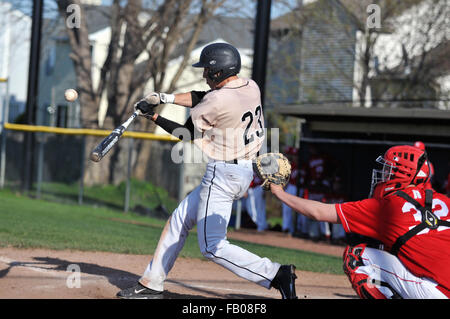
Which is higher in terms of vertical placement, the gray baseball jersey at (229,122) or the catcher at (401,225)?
the gray baseball jersey at (229,122)

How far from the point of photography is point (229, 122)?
4.83 metres

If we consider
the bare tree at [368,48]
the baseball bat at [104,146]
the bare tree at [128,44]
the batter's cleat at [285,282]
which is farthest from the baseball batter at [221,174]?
the bare tree at [368,48]

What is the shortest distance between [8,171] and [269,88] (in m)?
16.4

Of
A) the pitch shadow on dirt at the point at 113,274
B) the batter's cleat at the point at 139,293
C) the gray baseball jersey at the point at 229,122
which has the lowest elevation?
the pitch shadow on dirt at the point at 113,274

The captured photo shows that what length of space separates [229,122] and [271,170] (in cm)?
65

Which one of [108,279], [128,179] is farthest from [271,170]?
[128,179]

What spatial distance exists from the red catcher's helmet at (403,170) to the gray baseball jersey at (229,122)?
1.10m

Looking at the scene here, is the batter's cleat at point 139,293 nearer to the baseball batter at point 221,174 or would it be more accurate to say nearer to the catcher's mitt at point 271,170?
the baseball batter at point 221,174

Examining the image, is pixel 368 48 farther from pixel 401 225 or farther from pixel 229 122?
pixel 401 225

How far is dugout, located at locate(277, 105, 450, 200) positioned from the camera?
12.3 m

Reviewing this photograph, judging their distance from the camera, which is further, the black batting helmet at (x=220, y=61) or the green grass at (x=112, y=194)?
the green grass at (x=112, y=194)

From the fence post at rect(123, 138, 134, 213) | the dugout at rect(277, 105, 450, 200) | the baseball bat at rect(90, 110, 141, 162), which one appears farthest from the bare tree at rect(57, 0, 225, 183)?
the baseball bat at rect(90, 110, 141, 162)

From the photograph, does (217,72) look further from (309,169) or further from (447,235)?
(309,169)

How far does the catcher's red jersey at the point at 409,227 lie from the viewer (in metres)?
4.09
